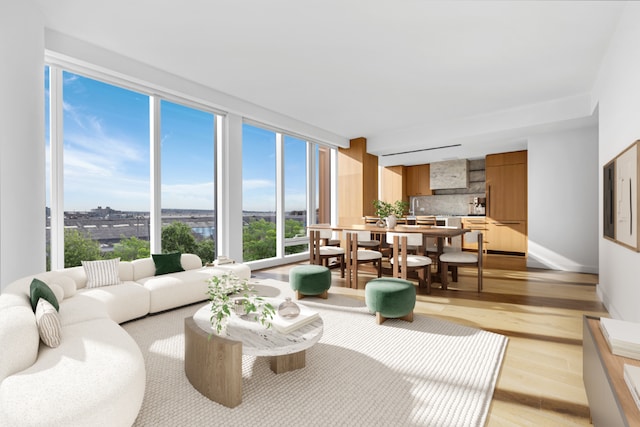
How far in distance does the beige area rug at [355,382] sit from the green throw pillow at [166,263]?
0.87 meters

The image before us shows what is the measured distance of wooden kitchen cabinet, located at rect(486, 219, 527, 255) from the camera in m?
7.21

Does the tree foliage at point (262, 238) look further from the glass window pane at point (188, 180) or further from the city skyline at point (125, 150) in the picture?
the city skyline at point (125, 150)

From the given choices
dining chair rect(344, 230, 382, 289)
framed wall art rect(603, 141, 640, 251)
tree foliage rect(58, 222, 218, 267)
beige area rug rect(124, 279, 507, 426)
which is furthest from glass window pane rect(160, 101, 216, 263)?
framed wall art rect(603, 141, 640, 251)

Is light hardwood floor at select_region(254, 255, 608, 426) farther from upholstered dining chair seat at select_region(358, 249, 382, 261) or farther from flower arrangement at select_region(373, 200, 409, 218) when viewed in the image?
flower arrangement at select_region(373, 200, 409, 218)

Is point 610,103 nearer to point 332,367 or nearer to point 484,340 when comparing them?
point 484,340

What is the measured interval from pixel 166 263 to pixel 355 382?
2.83 metres

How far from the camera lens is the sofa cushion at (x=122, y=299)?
2.90 metres

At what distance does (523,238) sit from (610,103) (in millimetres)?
4550

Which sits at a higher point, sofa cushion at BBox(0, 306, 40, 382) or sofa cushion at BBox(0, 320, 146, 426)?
sofa cushion at BBox(0, 306, 40, 382)

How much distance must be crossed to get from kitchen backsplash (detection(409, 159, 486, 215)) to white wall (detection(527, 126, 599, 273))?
2.54m

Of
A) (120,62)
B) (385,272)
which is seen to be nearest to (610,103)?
(385,272)

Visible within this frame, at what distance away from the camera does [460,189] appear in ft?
29.2

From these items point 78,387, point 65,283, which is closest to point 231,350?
point 78,387

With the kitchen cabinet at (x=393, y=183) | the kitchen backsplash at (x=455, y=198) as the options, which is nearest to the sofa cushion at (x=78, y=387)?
the kitchen cabinet at (x=393, y=183)
